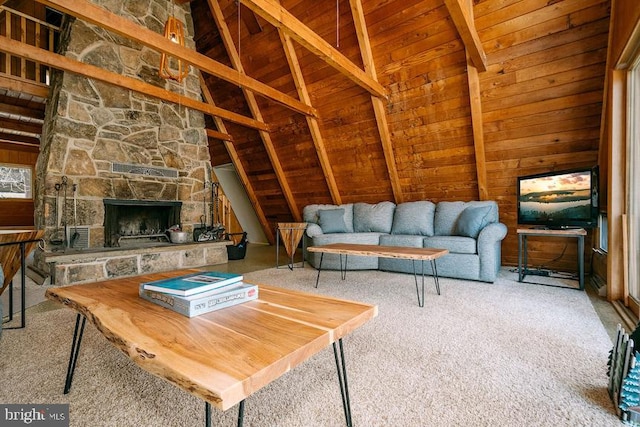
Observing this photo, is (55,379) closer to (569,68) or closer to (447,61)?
(447,61)

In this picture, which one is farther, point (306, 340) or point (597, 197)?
point (597, 197)

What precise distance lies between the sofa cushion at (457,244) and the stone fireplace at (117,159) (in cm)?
312

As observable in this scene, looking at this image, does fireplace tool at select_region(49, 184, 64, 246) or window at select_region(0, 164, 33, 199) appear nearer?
fireplace tool at select_region(49, 184, 64, 246)

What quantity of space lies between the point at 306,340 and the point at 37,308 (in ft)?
9.44

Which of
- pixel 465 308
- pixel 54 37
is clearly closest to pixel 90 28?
pixel 54 37

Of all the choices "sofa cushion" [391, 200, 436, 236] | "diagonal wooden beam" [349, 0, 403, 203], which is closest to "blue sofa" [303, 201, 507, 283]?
"sofa cushion" [391, 200, 436, 236]

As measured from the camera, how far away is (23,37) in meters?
4.02

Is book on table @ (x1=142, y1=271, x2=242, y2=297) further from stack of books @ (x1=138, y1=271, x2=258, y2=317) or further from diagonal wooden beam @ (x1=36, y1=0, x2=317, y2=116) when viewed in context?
diagonal wooden beam @ (x1=36, y1=0, x2=317, y2=116)

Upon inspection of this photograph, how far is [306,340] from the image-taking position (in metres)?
A: 0.77

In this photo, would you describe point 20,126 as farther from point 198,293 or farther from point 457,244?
point 457,244

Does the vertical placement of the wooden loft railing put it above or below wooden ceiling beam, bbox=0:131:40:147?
above

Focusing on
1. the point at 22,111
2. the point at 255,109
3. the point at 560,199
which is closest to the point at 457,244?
the point at 560,199

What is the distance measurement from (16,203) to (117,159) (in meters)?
5.02

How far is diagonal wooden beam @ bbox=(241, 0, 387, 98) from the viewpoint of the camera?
2348 mm
